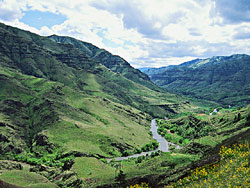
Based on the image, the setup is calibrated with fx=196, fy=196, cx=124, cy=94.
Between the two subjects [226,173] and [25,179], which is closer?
[226,173]

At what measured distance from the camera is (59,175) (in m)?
112

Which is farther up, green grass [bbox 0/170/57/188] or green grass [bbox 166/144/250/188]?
green grass [bbox 166/144/250/188]

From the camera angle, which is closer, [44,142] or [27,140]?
[44,142]

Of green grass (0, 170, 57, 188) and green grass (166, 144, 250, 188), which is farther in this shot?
green grass (0, 170, 57, 188)

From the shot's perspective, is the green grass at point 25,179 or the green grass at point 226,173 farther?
the green grass at point 25,179

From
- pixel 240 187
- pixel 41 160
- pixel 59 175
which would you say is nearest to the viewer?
pixel 240 187

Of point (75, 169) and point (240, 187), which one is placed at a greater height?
point (240, 187)

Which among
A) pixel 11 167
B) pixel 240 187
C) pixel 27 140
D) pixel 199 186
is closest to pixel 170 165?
pixel 199 186

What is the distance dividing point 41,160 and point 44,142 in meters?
23.6

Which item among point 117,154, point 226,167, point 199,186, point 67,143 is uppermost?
point 226,167

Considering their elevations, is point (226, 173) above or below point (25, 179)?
above

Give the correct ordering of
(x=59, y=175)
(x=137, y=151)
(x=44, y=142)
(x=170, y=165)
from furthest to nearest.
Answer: (x=137, y=151) → (x=44, y=142) → (x=59, y=175) → (x=170, y=165)

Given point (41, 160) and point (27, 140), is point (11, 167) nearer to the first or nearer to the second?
point (41, 160)

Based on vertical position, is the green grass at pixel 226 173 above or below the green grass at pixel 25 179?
above
